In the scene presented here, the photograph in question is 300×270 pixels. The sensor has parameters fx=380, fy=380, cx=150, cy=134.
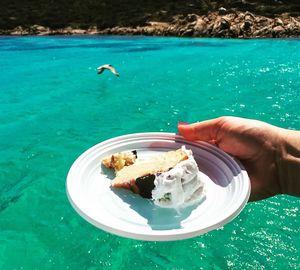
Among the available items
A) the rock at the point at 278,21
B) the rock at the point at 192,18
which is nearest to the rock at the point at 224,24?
the rock at the point at 192,18

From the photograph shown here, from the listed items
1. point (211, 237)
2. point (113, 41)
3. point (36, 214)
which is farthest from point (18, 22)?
point (211, 237)

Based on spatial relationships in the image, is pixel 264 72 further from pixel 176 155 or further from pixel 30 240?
pixel 176 155

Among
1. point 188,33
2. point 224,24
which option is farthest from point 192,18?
point 224,24

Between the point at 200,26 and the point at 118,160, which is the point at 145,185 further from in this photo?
the point at 200,26

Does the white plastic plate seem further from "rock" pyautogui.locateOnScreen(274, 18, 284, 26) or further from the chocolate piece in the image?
"rock" pyautogui.locateOnScreen(274, 18, 284, 26)

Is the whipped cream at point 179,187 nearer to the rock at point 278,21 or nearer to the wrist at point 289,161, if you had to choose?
the wrist at point 289,161

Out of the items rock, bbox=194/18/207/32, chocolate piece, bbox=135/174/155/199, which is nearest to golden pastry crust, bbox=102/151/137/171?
chocolate piece, bbox=135/174/155/199
